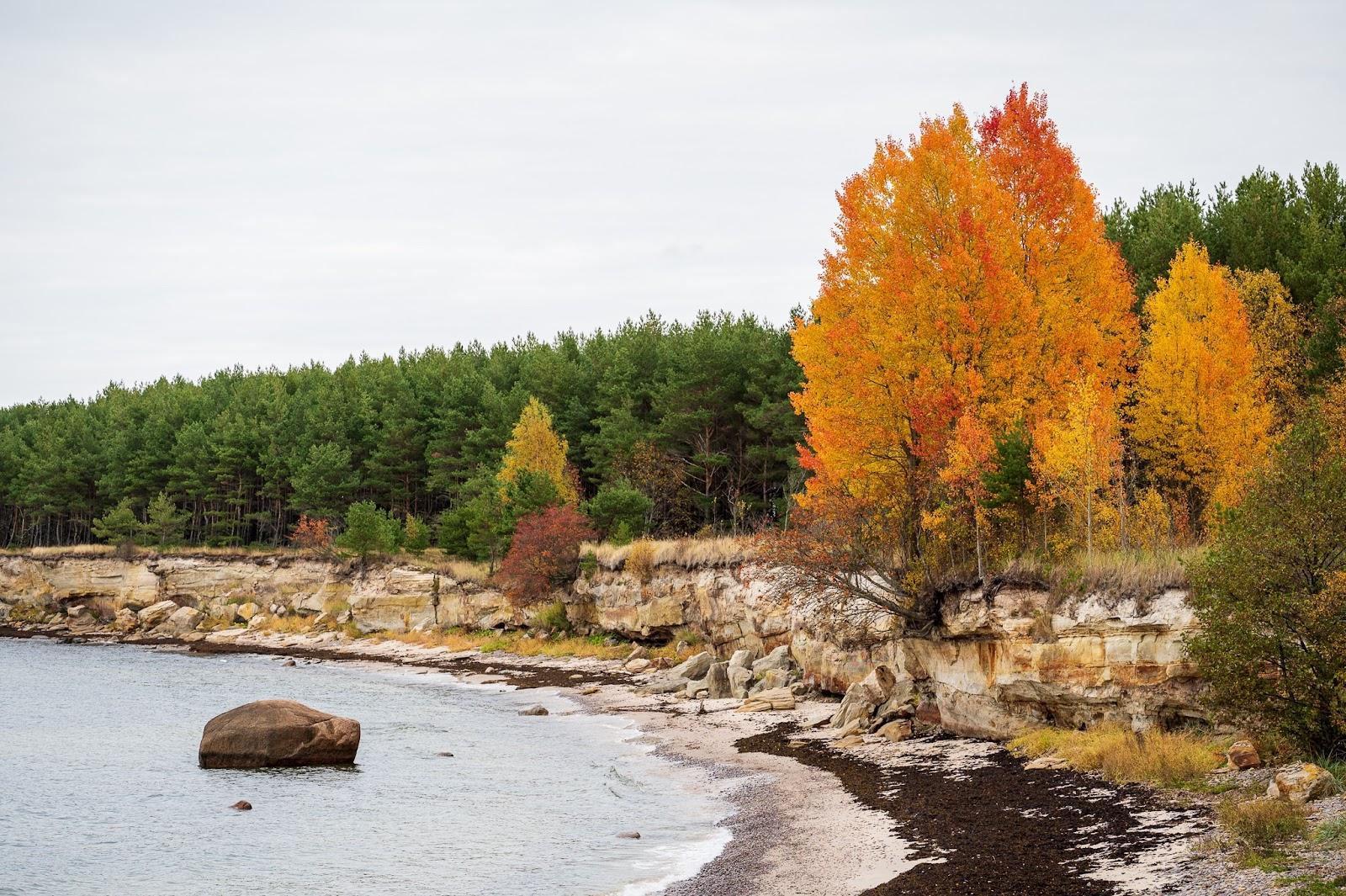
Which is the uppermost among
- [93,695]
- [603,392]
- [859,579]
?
[603,392]

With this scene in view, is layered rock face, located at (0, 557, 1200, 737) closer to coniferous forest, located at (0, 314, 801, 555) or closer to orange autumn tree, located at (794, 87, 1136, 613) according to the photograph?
orange autumn tree, located at (794, 87, 1136, 613)

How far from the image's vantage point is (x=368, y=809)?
25.0 m

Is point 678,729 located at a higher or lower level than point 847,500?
lower

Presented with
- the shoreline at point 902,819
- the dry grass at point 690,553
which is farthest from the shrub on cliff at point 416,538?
the shoreline at point 902,819

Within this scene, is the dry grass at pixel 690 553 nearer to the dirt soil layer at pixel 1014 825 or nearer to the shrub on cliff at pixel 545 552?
the shrub on cliff at pixel 545 552

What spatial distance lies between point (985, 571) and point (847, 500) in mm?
4664

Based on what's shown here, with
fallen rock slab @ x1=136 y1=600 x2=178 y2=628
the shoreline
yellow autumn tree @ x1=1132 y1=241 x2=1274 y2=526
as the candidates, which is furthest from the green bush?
yellow autumn tree @ x1=1132 y1=241 x2=1274 y2=526

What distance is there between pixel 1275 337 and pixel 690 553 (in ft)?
88.9

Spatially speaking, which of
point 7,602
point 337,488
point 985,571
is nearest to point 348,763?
point 985,571

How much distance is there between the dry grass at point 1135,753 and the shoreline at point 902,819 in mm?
668

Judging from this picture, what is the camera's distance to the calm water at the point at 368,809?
19.0 metres

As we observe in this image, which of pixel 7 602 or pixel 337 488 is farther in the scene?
pixel 7 602

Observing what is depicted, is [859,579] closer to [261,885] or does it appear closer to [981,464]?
[981,464]

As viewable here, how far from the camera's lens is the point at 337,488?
86.6 m
